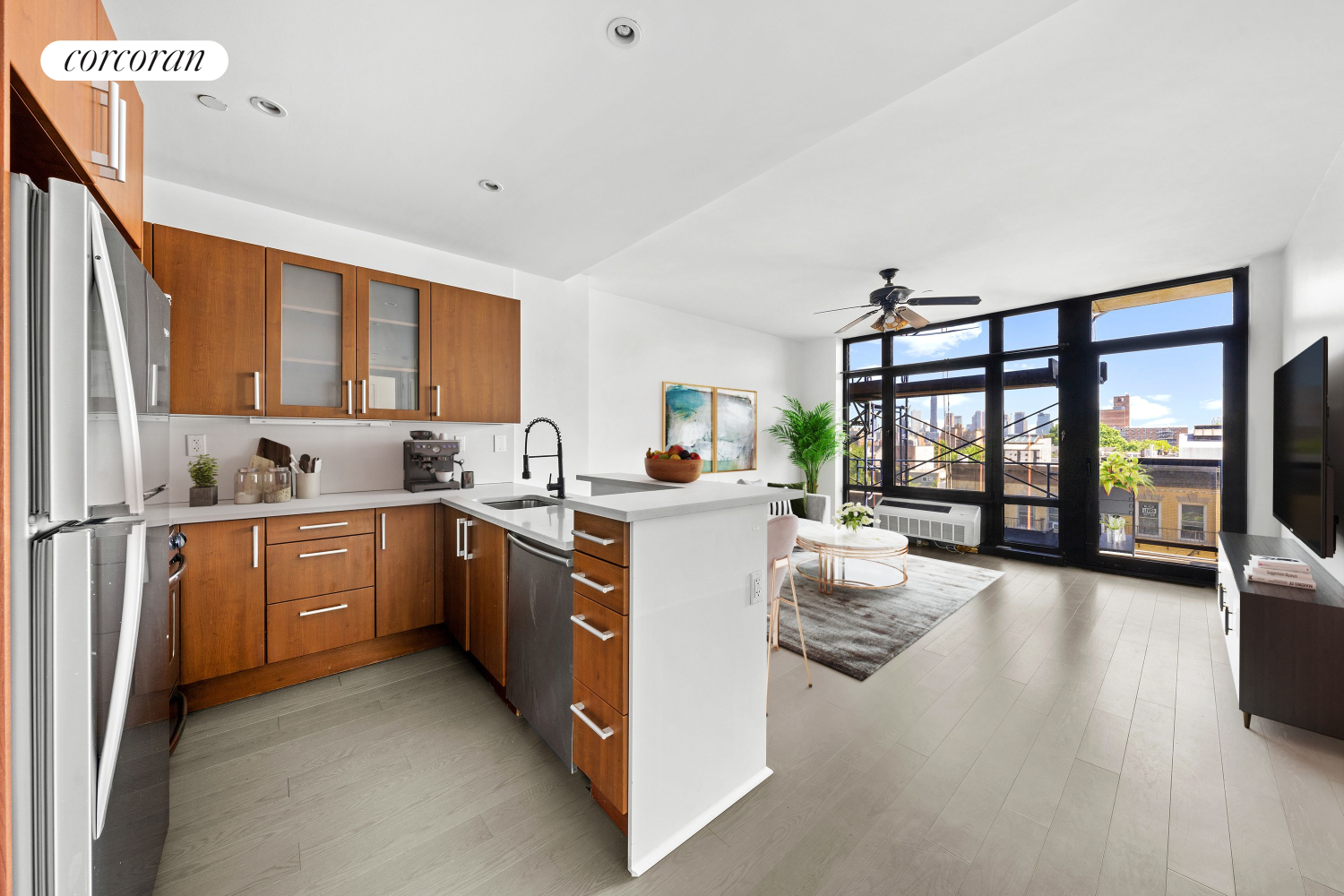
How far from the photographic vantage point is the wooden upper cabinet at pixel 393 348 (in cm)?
285

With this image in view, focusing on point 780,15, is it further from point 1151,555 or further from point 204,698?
point 1151,555

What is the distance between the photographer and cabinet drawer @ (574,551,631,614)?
4.56ft

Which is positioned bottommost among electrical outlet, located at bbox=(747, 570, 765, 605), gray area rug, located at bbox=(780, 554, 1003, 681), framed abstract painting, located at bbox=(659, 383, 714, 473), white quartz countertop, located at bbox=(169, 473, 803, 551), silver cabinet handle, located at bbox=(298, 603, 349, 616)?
gray area rug, located at bbox=(780, 554, 1003, 681)

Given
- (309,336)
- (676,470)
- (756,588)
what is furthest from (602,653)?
(309,336)

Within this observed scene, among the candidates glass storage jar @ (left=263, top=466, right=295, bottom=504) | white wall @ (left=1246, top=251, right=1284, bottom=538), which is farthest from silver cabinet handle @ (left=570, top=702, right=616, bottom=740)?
white wall @ (left=1246, top=251, right=1284, bottom=538)

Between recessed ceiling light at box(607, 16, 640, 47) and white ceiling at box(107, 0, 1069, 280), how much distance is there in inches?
1.1

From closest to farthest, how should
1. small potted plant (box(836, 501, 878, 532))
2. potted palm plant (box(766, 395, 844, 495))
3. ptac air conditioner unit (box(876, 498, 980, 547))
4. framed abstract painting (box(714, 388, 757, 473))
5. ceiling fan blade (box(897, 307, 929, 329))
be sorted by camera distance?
ceiling fan blade (box(897, 307, 929, 329))
small potted plant (box(836, 501, 878, 532))
ptac air conditioner unit (box(876, 498, 980, 547))
framed abstract painting (box(714, 388, 757, 473))
potted palm plant (box(766, 395, 844, 495))

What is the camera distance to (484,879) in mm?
1388

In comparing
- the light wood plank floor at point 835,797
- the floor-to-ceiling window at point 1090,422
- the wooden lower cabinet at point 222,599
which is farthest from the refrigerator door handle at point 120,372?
the floor-to-ceiling window at point 1090,422

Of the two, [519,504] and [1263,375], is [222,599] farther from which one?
[1263,375]

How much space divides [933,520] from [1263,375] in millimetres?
2805

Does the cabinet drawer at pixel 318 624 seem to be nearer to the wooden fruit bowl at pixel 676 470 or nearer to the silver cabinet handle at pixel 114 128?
the wooden fruit bowl at pixel 676 470

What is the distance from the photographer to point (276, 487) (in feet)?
8.17

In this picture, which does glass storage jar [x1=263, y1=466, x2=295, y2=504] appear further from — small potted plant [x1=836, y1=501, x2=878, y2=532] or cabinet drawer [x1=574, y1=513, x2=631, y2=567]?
small potted plant [x1=836, y1=501, x2=878, y2=532]
